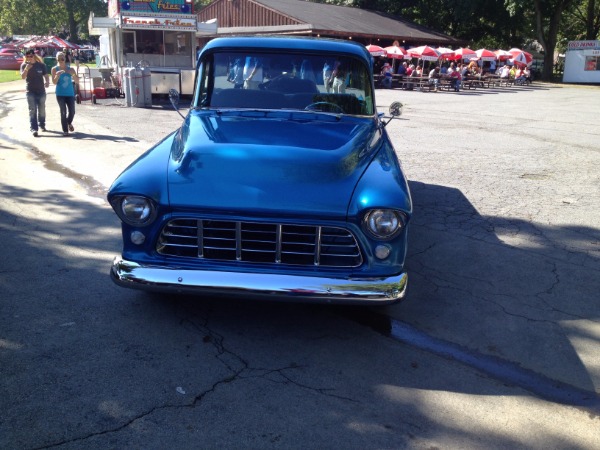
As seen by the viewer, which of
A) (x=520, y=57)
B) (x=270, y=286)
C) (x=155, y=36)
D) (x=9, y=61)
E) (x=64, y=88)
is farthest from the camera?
(x=9, y=61)

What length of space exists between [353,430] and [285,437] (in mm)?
362

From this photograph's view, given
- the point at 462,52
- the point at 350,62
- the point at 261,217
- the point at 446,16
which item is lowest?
the point at 261,217

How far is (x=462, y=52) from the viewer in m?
31.6

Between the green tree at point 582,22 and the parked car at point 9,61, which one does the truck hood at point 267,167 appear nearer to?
the parked car at point 9,61

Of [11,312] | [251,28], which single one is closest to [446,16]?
[251,28]

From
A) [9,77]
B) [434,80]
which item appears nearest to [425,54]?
[434,80]

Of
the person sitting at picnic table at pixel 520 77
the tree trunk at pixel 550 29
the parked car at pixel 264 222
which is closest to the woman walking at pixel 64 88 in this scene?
the parked car at pixel 264 222

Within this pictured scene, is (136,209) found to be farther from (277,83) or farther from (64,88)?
(64,88)

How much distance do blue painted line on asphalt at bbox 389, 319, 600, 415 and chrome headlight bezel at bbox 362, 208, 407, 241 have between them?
855mm

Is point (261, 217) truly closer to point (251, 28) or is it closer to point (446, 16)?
point (251, 28)

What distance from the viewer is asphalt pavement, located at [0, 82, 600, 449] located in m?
2.81

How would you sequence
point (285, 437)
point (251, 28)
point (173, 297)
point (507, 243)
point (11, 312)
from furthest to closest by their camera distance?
1. point (251, 28)
2. point (507, 243)
3. point (173, 297)
4. point (11, 312)
5. point (285, 437)

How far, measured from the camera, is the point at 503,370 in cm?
347

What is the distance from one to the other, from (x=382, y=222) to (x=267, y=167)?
32.9 inches
